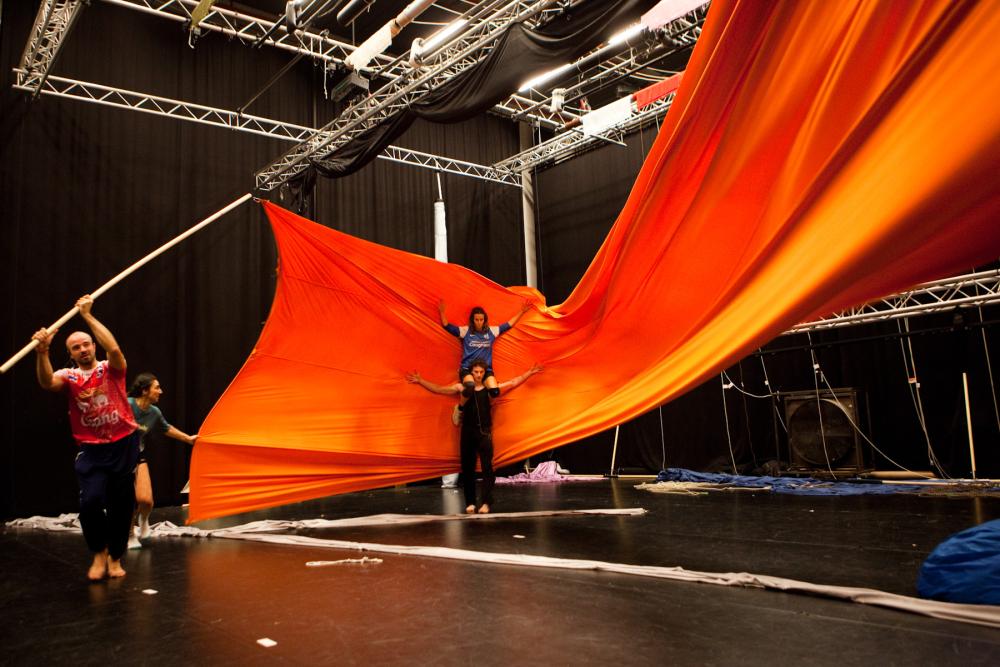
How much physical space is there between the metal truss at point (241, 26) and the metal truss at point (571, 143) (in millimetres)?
2327

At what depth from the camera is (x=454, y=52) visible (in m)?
6.21

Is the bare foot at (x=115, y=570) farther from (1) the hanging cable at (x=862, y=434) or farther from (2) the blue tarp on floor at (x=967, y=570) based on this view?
(1) the hanging cable at (x=862, y=434)

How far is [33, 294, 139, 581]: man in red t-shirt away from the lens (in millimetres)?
2914

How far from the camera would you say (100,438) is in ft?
Result: 9.71

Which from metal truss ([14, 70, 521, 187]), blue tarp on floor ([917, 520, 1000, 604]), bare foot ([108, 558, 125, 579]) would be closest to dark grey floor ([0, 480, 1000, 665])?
bare foot ([108, 558, 125, 579])

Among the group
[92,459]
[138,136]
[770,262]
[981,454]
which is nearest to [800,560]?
[770,262]

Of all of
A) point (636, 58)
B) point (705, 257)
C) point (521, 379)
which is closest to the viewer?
point (705, 257)

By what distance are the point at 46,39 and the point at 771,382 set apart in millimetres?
8123

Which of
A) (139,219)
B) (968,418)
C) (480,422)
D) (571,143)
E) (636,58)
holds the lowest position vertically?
(968,418)

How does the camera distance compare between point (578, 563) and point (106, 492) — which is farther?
point (106, 492)

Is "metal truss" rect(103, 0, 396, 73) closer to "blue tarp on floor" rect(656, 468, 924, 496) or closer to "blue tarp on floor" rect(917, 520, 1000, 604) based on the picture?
"blue tarp on floor" rect(656, 468, 924, 496)

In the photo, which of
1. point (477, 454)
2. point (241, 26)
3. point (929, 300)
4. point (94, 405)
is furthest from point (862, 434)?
point (241, 26)

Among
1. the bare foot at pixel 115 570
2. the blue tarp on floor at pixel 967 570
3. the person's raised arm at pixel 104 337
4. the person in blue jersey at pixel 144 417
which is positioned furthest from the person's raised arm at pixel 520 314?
the blue tarp on floor at pixel 967 570

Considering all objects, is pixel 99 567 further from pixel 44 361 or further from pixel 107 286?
pixel 107 286
